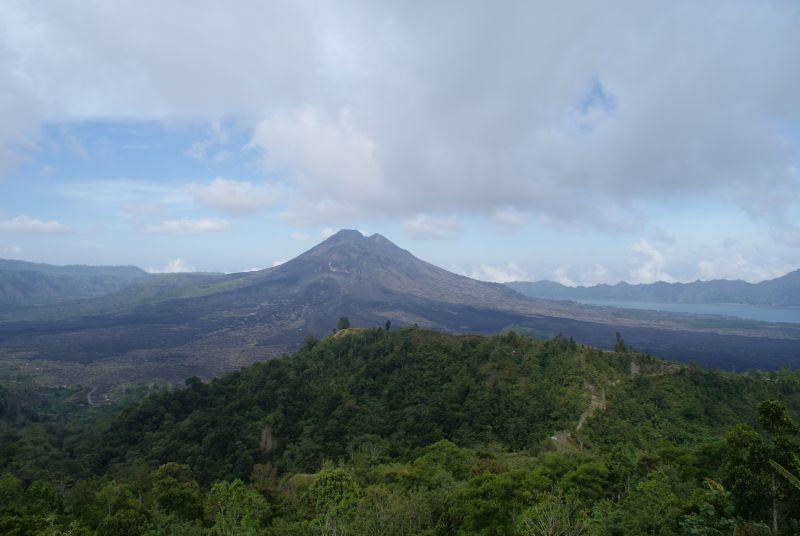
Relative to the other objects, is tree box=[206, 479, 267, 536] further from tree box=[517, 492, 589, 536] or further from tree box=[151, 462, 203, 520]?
tree box=[517, 492, 589, 536]

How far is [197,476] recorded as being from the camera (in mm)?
33094

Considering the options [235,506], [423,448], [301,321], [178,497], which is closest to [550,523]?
[235,506]

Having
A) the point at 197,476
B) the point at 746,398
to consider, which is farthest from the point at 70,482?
the point at 746,398

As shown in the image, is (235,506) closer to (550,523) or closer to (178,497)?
(178,497)

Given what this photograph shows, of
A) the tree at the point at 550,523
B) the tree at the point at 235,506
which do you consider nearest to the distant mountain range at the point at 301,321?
the tree at the point at 235,506

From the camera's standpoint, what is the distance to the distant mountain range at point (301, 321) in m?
86.8

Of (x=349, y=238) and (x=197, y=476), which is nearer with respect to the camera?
(x=197, y=476)

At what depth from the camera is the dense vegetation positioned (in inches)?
537

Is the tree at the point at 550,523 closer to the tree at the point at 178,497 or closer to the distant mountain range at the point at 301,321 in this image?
the tree at the point at 178,497

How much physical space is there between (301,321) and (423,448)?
301ft

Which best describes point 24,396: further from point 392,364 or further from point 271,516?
point 271,516

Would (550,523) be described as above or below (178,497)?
above

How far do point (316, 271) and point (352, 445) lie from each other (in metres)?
134

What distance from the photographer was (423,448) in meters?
30.6
